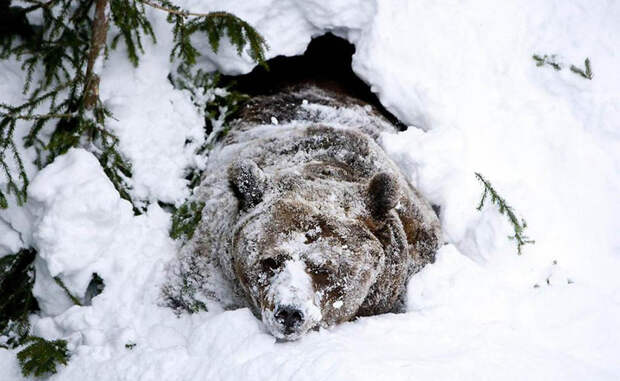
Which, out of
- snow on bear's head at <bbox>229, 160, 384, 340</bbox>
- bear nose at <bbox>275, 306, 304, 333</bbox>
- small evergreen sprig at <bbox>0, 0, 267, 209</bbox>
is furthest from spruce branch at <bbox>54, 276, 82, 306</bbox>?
bear nose at <bbox>275, 306, 304, 333</bbox>

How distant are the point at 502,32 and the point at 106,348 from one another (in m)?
4.81

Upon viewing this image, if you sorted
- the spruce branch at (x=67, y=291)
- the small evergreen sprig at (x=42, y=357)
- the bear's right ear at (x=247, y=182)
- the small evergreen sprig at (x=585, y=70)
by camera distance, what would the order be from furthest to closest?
the small evergreen sprig at (x=585, y=70)
the spruce branch at (x=67, y=291)
the bear's right ear at (x=247, y=182)
the small evergreen sprig at (x=42, y=357)

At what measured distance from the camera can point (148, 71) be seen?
5.22 m

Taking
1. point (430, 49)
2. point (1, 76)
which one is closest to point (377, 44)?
point (430, 49)

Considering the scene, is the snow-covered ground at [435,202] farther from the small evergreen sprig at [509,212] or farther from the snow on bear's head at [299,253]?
the snow on bear's head at [299,253]

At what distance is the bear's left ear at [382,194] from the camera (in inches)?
153

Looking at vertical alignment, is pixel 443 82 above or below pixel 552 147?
above

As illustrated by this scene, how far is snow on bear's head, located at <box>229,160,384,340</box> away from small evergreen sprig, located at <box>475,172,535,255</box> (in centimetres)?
129

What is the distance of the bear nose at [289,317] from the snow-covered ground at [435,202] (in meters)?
0.15

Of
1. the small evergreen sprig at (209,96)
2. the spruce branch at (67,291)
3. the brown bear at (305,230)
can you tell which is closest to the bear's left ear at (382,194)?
the brown bear at (305,230)

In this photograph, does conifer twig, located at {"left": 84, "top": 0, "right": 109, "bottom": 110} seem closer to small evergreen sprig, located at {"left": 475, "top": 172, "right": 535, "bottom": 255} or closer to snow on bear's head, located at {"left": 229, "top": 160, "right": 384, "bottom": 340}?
snow on bear's head, located at {"left": 229, "top": 160, "right": 384, "bottom": 340}

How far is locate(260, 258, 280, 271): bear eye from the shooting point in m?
3.48

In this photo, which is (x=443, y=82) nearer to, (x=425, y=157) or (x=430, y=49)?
(x=430, y=49)

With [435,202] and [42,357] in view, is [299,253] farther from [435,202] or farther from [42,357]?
[435,202]
